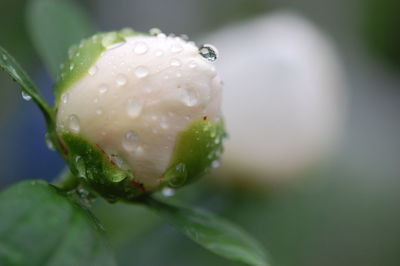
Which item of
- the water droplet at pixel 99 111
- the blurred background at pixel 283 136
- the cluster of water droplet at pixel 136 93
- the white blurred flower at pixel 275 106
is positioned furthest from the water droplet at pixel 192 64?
the white blurred flower at pixel 275 106

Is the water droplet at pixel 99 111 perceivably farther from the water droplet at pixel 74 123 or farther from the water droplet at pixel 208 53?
the water droplet at pixel 208 53

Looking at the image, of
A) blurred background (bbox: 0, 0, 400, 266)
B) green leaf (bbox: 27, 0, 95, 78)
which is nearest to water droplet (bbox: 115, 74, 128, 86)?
green leaf (bbox: 27, 0, 95, 78)

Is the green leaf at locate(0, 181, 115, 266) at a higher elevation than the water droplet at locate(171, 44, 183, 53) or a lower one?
lower

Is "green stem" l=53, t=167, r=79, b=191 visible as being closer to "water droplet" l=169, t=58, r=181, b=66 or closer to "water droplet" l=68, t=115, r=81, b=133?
"water droplet" l=68, t=115, r=81, b=133

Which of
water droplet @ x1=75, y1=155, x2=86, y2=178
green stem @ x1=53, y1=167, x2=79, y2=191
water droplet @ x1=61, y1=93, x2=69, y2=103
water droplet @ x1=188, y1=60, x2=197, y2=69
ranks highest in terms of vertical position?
water droplet @ x1=61, y1=93, x2=69, y2=103

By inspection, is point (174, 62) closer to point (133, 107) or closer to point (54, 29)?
point (133, 107)

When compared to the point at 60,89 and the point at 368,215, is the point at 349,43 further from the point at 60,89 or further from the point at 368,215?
the point at 60,89
